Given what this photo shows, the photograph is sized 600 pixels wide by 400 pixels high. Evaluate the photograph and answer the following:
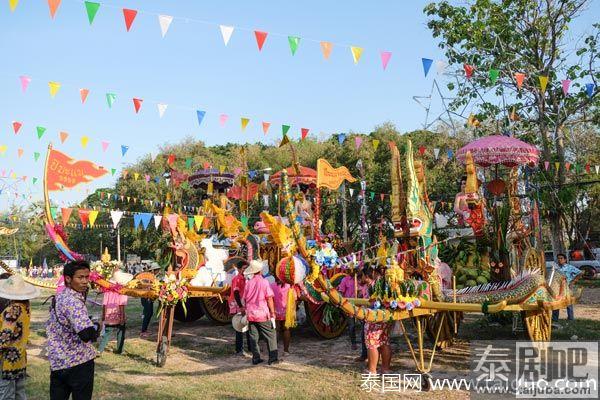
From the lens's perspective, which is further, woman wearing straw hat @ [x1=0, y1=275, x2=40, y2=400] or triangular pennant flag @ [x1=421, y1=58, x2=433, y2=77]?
triangular pennant flag @ [x1=421, y1=58, x2=433, y2=77]

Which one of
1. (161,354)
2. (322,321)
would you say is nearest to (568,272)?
(322,321)

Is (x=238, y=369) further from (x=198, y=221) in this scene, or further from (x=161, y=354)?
(x=198, y=221)

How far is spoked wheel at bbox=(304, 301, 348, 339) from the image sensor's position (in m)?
9.62

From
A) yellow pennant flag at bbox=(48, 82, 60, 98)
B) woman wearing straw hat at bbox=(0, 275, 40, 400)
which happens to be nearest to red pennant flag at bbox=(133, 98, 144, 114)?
yellow pennant flag at bbox=(48, 82, 60, 98)

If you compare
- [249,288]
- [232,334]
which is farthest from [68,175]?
[232,334]

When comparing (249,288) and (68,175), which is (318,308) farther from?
(68,175)

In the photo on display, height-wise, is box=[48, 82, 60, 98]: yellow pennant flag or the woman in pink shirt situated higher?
box=[48, 82, 60, 98]: yellow pennant flag

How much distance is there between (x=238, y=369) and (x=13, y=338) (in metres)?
3.85

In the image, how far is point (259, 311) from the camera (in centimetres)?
784

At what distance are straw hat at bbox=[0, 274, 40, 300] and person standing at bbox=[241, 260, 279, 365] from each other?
356 centimetres

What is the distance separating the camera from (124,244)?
1602 inches

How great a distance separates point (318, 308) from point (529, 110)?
34.6 ft

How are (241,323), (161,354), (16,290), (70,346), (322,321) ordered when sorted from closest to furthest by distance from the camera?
(70,346) < (16,290) < (161,354) < (241,323) < (322,321)

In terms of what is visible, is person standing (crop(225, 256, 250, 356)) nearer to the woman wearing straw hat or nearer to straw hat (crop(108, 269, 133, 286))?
straw hat (crop(108, 269, 133, 286))
